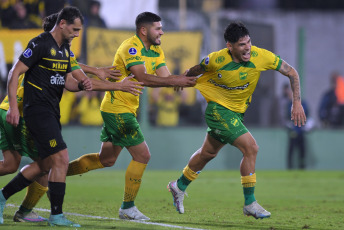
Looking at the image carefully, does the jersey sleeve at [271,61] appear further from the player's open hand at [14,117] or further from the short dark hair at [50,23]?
the player's open hand at [14,117]

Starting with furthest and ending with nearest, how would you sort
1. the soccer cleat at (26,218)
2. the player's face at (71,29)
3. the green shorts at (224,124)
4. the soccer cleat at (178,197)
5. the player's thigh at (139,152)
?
1. the soccer cleat at (178,197)
2. the green shorts at (224,124)
3. the player's thigh at (139,152)
4. the soccer cleat at (26,218)
5. the player's face at (71,29)

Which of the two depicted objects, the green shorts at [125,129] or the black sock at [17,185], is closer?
the black sock at [17,185]

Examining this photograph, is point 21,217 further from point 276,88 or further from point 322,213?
point 276,88

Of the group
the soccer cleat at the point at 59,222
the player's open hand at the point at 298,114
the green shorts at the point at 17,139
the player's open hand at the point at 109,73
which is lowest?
the soccer cleat at the point at 59,222

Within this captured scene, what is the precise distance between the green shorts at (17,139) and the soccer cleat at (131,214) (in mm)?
1224

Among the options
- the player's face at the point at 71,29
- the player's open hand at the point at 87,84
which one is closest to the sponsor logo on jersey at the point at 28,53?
the player's face at the point at 71,29

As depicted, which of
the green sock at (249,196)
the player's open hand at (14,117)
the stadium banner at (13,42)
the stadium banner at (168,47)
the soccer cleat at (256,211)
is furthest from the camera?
the stadium banner at (168,47)

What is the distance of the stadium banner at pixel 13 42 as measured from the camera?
17.3m

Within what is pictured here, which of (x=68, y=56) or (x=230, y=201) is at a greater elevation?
(x=68, y=56)

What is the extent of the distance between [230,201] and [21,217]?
396cm

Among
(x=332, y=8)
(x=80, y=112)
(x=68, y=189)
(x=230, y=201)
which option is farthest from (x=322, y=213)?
(x=332, y=8)

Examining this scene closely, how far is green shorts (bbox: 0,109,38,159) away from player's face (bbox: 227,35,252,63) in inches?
100

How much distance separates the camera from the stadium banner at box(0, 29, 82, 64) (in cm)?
1727

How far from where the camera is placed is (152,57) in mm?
8125
